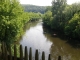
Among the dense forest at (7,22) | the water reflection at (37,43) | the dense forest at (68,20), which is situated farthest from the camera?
the dense forest at (68,20)

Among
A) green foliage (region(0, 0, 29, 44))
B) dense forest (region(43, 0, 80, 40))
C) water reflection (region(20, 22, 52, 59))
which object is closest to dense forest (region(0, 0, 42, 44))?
green foliage (region(0, 0, 29, 44))

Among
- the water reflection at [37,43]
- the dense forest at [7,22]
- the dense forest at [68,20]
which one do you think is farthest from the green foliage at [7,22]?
the dense forest at [68,20]

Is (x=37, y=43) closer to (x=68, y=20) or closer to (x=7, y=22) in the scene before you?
(x=68, y=20)

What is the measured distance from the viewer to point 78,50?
2792 cm

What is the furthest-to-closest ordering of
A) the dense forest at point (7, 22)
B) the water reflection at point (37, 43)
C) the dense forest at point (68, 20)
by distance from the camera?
the dense forest at point (68, 20) → the water reflection at point (37, 43) → the dense forest at point (7, 22)

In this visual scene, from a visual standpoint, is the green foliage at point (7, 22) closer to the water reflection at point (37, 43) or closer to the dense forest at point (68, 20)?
the water reflection at point (37, 43)

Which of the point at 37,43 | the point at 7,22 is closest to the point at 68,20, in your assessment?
the point at 37,43

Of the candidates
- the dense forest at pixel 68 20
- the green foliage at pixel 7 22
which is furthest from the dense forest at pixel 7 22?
the dense forest at pixel 68 20

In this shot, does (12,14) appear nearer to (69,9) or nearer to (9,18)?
(9,18)

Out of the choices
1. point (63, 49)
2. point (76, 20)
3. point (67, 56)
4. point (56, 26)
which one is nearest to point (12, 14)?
A: point (67, 56)

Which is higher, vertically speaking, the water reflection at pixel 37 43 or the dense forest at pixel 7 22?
the dense forest at pixel 7 22

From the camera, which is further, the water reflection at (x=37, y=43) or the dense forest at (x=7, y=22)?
the water reflection at (x=37, y=43)

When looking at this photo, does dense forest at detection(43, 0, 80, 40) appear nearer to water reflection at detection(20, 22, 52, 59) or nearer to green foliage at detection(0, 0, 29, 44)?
water reflection at detection(20, 22, 52, 59)

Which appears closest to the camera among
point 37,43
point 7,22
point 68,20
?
point 7,22
